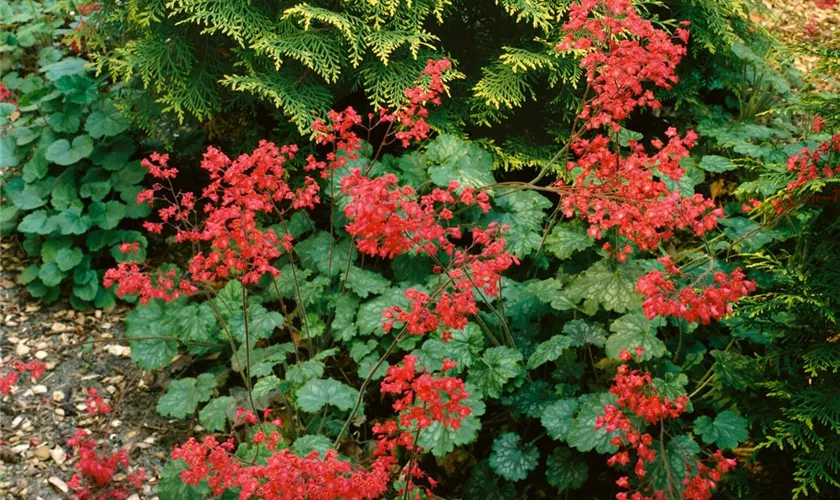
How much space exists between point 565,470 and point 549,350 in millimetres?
495

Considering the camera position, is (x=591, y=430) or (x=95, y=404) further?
(x=95, y=404)

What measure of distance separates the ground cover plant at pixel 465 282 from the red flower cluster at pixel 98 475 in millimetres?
12

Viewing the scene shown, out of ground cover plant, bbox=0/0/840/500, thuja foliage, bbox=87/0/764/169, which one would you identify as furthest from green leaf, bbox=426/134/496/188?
thuja foliage, bbox=87/0/764/169

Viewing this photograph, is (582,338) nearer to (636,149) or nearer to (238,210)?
(636,149)

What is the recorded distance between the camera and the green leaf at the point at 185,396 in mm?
3332

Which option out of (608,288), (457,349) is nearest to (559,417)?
(457,349)

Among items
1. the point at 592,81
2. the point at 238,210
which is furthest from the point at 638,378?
the point at 238,210

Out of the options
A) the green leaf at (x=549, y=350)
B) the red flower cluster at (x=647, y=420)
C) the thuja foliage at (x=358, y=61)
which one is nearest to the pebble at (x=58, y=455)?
the thuja foliage at (x=358, y=61)

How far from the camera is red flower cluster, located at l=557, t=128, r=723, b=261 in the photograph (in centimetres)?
279

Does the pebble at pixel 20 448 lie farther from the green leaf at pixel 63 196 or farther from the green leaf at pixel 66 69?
the green leaf at pixel 66 69

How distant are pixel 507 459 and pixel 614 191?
46.5 inches

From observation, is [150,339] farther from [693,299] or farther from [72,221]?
[693,299]

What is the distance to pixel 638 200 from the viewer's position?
9.59 feet

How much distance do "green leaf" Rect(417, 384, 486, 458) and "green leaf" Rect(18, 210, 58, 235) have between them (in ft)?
7.78
